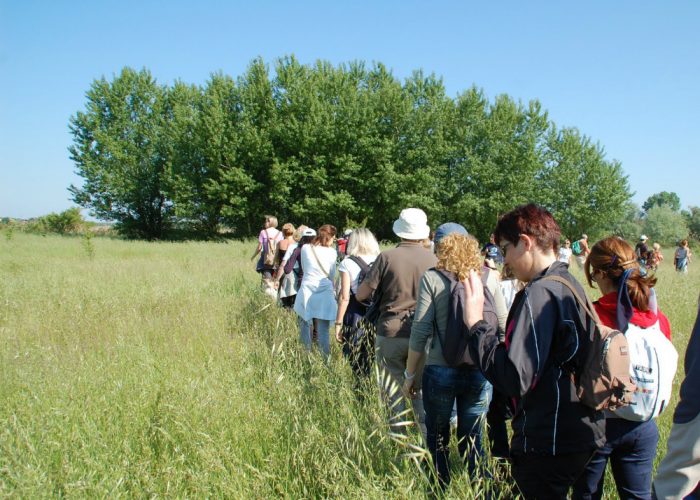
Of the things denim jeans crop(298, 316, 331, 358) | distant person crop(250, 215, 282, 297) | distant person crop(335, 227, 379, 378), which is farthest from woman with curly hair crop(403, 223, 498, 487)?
distant person crop(250, 215, 282, 297)

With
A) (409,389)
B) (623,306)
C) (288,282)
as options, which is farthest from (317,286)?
(623,306)

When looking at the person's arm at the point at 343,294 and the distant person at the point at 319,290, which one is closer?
the person's arm at the point at 343,294

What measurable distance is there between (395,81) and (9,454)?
133ft

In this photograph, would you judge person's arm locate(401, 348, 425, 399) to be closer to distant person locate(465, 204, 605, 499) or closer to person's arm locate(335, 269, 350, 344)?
distant person locate(465, 204, 605, 499)

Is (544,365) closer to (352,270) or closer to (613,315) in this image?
(613,315)

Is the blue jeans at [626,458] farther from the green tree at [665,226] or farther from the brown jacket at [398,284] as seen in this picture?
the green tree at [665,226]

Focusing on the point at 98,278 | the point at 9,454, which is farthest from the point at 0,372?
the point at 98,278

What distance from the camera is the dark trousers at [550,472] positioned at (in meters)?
1.96

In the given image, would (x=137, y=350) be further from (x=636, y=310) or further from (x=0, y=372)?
(x=636, y=310)

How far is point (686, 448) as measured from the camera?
1.47m

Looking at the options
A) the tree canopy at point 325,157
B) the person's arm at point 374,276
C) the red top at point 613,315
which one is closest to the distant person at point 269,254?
the person's arm at point 374,276

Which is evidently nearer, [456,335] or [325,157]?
[456,335]

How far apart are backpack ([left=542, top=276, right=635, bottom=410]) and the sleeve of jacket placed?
0.15 meters

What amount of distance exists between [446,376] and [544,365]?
1.09 meters
